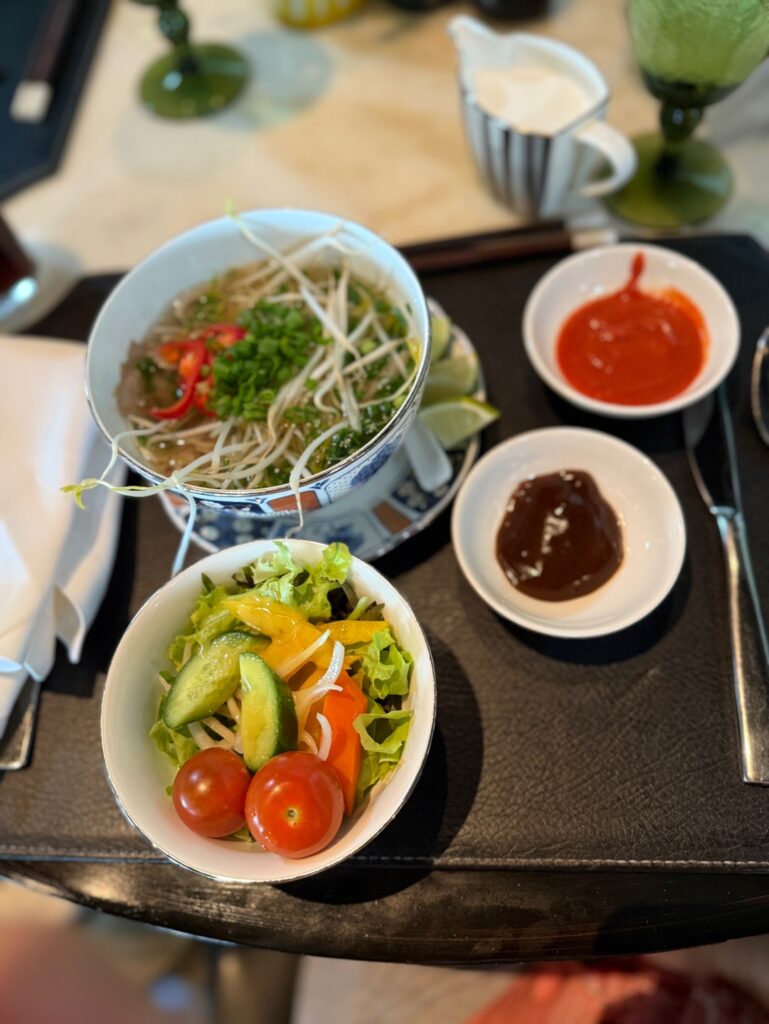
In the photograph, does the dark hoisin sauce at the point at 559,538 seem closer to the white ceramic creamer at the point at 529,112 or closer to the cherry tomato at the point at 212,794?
the cherry tomato at the point at 212,794

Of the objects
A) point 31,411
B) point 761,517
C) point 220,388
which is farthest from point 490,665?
point 31,411

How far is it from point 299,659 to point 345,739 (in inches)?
5.5

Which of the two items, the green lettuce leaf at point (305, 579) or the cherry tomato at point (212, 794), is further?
the green lettuce leaf at point (305, 579)

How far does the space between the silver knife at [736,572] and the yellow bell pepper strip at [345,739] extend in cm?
63

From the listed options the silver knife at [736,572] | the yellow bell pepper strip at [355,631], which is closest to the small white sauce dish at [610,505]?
the silver knife at [736,572]

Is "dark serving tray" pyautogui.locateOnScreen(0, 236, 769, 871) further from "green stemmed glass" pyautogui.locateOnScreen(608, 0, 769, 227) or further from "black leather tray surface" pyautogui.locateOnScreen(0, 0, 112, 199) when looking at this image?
"black leather tray surface" pyautogui.locateOnScreen(0, 0, 112, 199)

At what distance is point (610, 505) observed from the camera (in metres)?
1.46

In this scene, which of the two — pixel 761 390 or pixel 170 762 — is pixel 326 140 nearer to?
pixel 761 390

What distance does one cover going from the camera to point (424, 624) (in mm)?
1440

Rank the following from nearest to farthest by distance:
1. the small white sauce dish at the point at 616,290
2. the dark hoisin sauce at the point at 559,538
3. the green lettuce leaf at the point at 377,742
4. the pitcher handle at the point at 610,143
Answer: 1. the green lettuce leaf at the point at 377,742
2. the dark hoisin sauce at the point at 559,538
3. the small white sauce dish at the point at 616,290
4. the pitcher handle at the point at 610,143

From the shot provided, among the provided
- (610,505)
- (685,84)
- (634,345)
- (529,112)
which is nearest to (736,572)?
(610,505)

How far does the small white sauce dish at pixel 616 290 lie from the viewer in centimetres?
149

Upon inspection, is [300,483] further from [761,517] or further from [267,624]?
[761,517]

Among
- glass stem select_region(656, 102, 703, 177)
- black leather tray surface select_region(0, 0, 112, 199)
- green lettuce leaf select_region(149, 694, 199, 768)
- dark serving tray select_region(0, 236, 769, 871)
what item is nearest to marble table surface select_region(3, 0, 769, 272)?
black leather tray surface select_region(0, 0, 112, 199)
